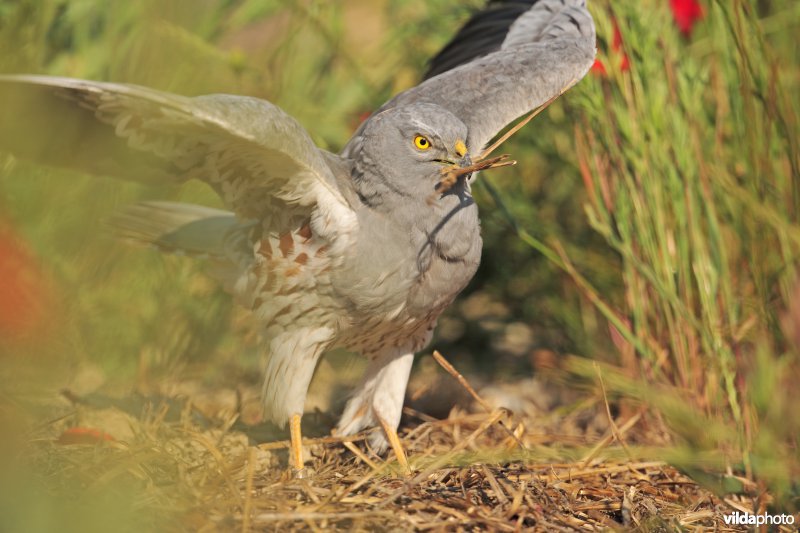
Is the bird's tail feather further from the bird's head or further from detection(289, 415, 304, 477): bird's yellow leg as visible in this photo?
detection(289, 415, 304, 477): bird's yellow leg

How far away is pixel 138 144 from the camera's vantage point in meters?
2.70

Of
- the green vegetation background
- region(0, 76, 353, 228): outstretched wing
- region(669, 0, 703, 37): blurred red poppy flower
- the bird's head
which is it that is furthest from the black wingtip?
region(0, 76, 353, 228): outstretched wing

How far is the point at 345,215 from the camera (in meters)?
3.27

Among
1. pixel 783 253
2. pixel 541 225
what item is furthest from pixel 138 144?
pixel 541 225

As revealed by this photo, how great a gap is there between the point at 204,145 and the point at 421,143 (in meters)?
0.86

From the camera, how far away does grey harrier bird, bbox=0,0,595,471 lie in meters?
2.94

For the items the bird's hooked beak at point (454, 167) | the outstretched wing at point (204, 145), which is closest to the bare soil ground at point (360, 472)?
the outstretched wing at point (204, 145)

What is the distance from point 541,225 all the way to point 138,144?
7.93ft

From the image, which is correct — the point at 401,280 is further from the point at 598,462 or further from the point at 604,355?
the point at 604,355

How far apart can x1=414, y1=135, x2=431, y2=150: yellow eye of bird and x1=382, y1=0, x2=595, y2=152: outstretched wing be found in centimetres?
48

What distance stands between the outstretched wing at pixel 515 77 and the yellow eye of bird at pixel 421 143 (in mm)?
478

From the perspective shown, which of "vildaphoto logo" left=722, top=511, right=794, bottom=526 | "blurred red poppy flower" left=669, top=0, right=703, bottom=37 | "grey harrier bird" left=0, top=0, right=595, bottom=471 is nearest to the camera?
"vildaphoto logo" left=722, top=511, right=794, bottom=526

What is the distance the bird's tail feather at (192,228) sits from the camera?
12.1 feet

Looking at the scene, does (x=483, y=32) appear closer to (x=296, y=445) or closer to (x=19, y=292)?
(x=296, y=445)
